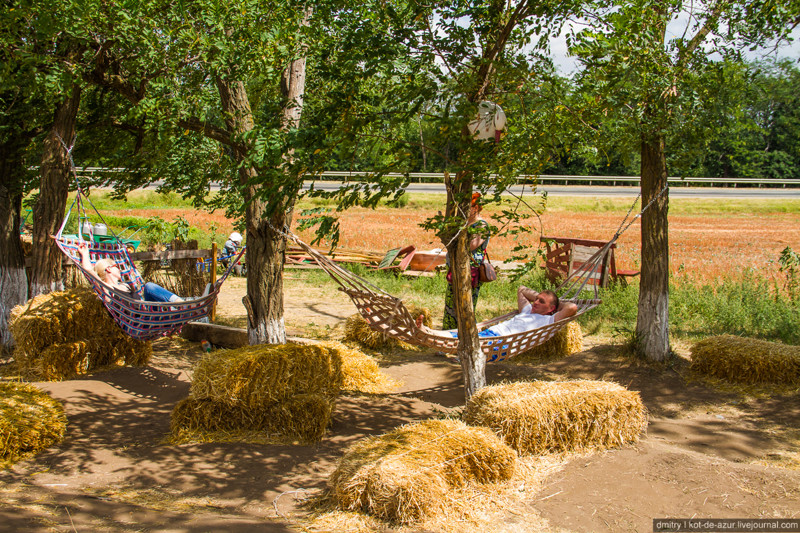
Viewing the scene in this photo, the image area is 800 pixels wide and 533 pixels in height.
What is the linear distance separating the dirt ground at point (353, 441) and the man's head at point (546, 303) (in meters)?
0.65

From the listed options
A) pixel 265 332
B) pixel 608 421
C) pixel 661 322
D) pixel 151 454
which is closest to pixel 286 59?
pixel 265 332

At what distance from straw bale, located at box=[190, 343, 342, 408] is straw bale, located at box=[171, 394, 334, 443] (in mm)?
67

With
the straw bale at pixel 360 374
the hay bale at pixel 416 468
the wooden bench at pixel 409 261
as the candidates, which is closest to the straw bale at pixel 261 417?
the hay bale at pixel 416 468

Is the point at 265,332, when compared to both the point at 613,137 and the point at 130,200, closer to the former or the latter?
the point at 613,137

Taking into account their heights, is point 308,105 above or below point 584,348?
above

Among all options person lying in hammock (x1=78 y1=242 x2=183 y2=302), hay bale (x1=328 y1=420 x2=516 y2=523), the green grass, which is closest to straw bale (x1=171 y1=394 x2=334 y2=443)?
hay bale (x1=328 y1=420 x2=516 y2=523)

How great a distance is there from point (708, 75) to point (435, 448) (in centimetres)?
370

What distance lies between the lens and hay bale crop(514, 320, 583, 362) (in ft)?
21.9

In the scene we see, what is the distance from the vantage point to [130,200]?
25.3m

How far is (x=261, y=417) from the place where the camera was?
15.3ft

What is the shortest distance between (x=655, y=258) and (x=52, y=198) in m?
6.14

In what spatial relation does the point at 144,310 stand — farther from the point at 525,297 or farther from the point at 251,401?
the point at 525,297

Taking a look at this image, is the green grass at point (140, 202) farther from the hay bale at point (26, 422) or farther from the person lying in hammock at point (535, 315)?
the person lying in hammock at point (535, 315)

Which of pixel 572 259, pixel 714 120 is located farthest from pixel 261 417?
pixel 572 259
